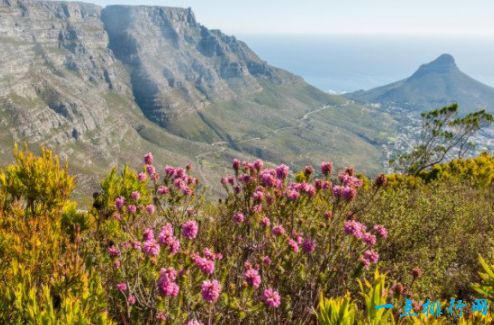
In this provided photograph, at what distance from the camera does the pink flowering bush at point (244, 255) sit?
18.1 feet

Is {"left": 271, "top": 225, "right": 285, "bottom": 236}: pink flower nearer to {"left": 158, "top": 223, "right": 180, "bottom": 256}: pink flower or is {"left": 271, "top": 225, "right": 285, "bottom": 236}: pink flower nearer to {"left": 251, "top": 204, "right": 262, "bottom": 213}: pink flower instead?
{"left": 251, "top": 204, "right": 262, "bottom": 213}: pink flower

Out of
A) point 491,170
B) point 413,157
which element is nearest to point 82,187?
point 413,157

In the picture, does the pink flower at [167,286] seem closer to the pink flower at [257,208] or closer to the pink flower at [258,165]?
the pink flower at [257,208]

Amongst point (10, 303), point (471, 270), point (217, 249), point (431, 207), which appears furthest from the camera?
point (431, 207)

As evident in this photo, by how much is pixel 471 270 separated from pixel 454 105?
37648 mm

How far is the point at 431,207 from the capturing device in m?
14.0

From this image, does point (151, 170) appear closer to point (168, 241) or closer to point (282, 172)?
point (282, 172)

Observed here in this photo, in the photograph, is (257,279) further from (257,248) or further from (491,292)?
(491,292)

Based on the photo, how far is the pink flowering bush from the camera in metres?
5.52

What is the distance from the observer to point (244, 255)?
784 cm

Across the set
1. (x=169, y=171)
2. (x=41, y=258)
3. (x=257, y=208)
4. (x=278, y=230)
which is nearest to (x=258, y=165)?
(x=257, y=208)

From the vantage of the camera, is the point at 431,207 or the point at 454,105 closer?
the point at 431,207

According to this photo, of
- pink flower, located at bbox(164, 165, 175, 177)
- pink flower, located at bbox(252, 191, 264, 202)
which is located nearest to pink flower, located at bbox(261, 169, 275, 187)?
pink flower, located at bbox(252, 191, 264, 202)

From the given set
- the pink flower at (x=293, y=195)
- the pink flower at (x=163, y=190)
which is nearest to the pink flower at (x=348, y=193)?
the pink flower at (x=293, y=195)
